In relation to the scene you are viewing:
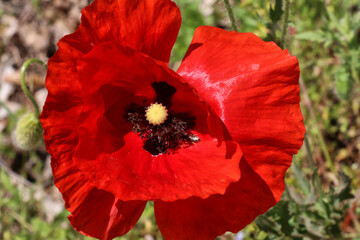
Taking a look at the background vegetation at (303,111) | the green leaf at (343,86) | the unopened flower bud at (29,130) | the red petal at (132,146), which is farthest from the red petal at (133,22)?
the green leaf at (343,86)

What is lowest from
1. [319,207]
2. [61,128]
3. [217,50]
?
[319,207]

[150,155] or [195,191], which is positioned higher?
[195,191]

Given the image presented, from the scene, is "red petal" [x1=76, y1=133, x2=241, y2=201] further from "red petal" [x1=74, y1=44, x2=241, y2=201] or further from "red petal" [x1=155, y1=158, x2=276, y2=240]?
"red petal" [x1=155, y1=158, x2=276, y2=240]

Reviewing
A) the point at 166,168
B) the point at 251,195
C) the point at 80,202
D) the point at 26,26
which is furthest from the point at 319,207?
the point at 26,26

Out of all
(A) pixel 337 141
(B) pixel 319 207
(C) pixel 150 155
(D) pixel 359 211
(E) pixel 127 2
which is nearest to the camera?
(E) pixel 127 2

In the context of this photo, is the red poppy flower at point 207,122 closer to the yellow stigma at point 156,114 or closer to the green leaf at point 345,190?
the yellow stigma at point 156,114

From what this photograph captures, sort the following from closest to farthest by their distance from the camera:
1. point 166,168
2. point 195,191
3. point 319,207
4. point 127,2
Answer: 1. point 195,191
2. point 127,2
3. point 166,168
4. point 319,207

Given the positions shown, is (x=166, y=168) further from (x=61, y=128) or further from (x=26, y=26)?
(x=26, y=26)
